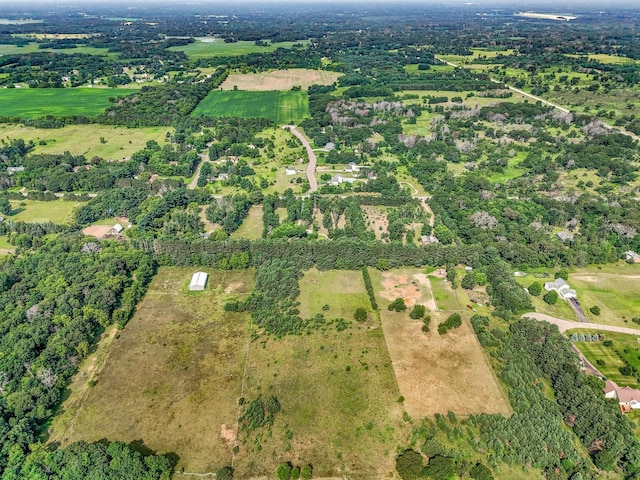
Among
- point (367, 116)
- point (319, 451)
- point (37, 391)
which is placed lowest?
point (319, 451)

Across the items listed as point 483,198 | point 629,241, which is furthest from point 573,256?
point 483,198

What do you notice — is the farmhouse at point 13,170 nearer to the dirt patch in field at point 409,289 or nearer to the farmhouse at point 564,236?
the dirt patch in field at point 409,289

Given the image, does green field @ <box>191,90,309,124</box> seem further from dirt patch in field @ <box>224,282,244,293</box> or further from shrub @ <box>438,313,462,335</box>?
shrub @ <box>438,313,462,335</box>

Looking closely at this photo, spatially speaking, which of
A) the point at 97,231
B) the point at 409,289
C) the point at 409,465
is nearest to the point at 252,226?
the point at 97,231

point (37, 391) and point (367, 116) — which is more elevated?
point (367, 116)

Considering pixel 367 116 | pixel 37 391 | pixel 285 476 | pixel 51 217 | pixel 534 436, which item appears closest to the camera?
pixel 285 476

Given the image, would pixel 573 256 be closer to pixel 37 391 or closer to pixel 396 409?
pixel 396 409

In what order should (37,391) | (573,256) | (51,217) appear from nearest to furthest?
(37,391), (573,256), (51,217)

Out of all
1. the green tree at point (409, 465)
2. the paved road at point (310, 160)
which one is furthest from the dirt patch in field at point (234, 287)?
the paved road at point (310, 160)
